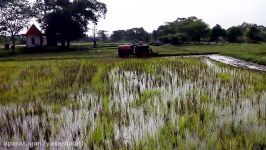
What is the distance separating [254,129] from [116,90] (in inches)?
188

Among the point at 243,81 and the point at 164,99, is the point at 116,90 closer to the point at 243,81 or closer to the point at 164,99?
the point at 164,99

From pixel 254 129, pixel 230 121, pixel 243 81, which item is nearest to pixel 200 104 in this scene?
pixel 230 121

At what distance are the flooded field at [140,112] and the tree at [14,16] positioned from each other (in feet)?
92.5

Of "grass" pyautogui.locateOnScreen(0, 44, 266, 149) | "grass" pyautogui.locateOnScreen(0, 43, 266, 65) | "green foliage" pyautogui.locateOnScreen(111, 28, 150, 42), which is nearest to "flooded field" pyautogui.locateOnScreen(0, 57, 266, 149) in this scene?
"grass" pyautogui.locateOnScreen(0, 44, 266, 149)

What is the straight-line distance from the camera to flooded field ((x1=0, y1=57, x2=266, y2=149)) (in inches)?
200

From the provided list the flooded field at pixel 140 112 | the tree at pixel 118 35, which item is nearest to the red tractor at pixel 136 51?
the flooded field at pixel 140 112

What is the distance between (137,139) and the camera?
515 cm

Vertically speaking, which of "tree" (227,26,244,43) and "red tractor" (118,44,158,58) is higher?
"tree" (227,26,244,43)

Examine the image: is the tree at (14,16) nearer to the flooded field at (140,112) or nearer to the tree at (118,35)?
the flooded field at (140,112)

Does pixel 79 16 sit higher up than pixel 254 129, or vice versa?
pixel 79 16

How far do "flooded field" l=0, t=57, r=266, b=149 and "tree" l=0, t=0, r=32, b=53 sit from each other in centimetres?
2821

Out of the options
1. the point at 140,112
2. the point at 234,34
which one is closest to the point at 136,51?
the point at 140,112

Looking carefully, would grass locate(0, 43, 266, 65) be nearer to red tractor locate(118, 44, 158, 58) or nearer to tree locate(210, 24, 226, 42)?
red tractor locate(118, 44, 158, 58)

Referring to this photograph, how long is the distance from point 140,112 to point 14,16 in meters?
34.4
